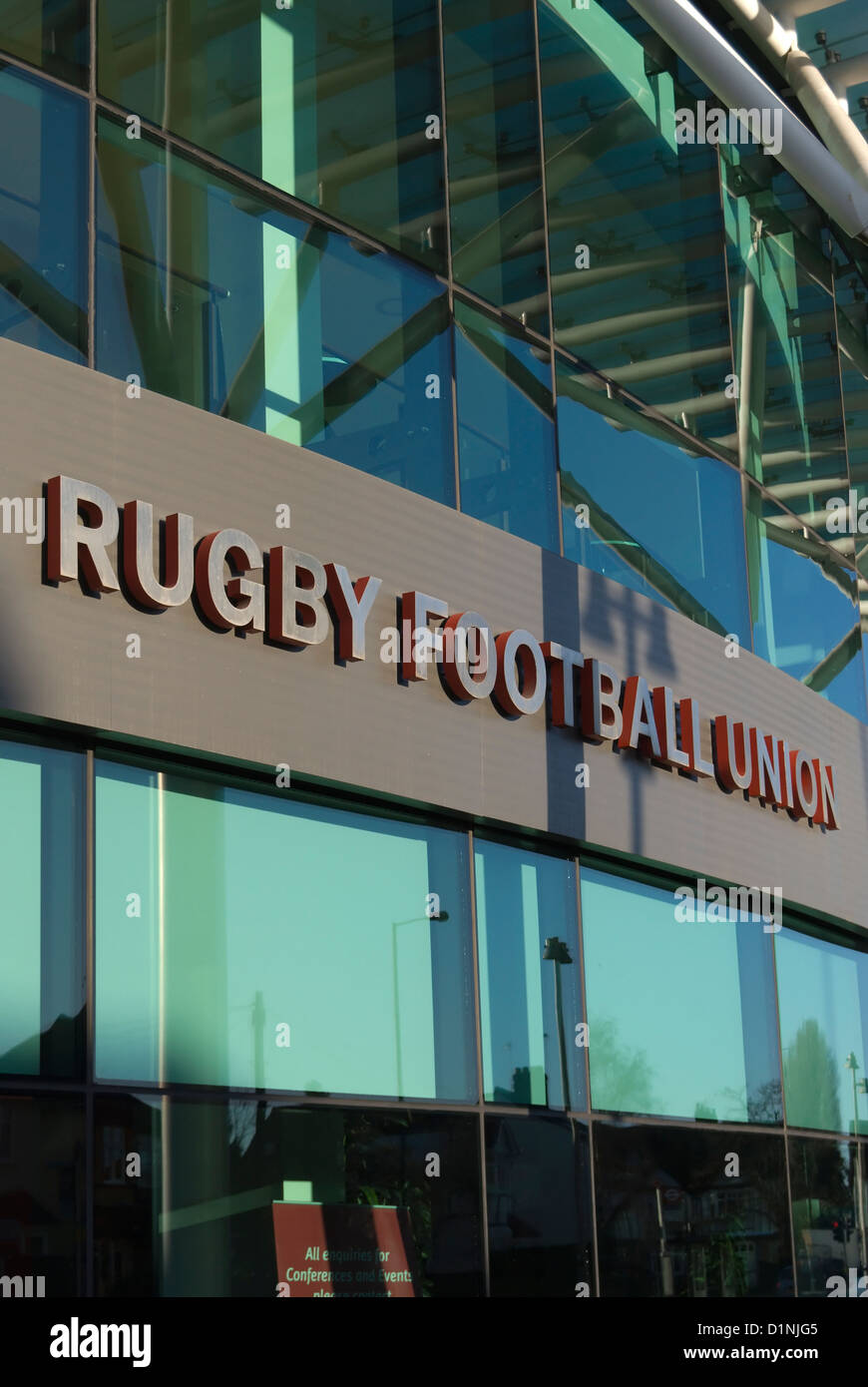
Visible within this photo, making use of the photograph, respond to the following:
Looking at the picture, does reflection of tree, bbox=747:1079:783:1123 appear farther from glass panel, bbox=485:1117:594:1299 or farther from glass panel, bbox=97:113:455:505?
glass panel, bbox=97:113:455:505

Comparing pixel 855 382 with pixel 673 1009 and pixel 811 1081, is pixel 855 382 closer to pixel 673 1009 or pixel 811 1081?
pixel 811 1081

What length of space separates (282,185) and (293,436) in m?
1.59

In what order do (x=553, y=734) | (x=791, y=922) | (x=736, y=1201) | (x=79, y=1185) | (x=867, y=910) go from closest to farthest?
(x=79, y=1185) → (x=553, y=734) → (x=736, y=1201) → (x=791, y=922) → (x=867, y=910)

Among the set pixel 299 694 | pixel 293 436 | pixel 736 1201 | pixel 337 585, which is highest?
pixel 293 436

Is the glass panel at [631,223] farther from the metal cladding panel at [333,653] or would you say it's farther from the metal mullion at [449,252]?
the metal cladding panel at [333,653]

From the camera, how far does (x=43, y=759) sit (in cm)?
840

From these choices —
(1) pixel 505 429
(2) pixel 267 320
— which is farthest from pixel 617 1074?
(2) pixel 267 320

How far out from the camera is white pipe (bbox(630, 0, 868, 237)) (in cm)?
1498

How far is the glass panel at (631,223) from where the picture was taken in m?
13.5

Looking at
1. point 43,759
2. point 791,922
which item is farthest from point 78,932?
point 791,922

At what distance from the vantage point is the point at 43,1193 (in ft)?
25.9

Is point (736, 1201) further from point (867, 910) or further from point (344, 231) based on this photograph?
point (344, 231)

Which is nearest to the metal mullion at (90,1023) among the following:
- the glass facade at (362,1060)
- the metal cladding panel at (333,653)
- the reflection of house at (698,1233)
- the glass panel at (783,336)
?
the glass facade at (362,1060)

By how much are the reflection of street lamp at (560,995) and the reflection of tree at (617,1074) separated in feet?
1.11
